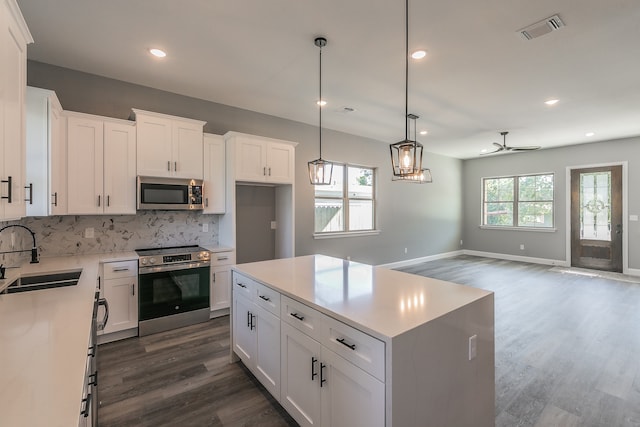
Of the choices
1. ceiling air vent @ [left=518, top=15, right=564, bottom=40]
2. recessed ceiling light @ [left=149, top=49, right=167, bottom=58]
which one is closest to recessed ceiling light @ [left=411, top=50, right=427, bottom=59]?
ceiling air vent @ [left=518, top=15, right=564, bottom=40]

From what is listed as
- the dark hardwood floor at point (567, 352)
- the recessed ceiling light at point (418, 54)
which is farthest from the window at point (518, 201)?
the recessed ceiling light at point (418, 54)

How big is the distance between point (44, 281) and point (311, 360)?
7.34 ft

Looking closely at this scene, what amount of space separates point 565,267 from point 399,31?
7.19m

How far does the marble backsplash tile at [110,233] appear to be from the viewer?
9.96 feet

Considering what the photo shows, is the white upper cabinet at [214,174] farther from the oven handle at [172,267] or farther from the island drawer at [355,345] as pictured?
the island drawer at [355,345]

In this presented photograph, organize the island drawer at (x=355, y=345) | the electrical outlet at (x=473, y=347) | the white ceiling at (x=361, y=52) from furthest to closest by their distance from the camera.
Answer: the white ceiling at (x=361, y=52), the electrical outlet at (x=473, y=347), the island drawer at (x=355, y=345)

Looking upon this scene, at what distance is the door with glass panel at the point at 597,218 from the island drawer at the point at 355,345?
7859 mm

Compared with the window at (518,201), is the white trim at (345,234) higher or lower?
lower

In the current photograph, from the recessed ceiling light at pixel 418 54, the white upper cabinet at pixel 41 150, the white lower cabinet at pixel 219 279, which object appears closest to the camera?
the white upper cabinet at pixel 41 150

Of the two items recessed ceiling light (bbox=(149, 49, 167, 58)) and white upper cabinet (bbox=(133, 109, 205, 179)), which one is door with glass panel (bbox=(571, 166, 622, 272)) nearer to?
white upper cabinet (bbox=(133, 109, 205, 179))

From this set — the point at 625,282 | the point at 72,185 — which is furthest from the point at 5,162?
the point at 625,282

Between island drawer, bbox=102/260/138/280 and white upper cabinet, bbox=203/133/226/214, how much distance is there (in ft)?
3.42

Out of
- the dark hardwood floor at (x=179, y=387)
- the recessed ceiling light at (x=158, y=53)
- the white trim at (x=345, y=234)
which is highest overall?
the recessed ceiling light at (x=158, y=53)

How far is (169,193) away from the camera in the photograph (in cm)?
356
